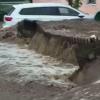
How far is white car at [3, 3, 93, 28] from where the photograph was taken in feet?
78.1

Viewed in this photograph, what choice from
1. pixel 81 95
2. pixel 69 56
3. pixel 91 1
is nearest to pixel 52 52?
pixel 69 56

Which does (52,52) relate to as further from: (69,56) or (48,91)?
(48,91)

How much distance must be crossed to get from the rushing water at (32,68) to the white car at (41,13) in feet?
19.7

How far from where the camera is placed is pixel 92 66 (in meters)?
11.5

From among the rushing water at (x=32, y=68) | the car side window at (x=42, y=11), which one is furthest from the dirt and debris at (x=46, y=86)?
the car side window at (x=42, y=11)

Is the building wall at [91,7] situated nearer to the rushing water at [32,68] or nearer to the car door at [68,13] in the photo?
the car door at [68,13]

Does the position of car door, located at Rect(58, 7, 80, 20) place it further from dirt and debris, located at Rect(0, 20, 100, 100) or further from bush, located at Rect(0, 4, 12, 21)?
bush, located at Rect(0, 4, 12, 21)

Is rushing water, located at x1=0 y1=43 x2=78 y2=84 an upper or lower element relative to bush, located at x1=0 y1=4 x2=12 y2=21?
upper

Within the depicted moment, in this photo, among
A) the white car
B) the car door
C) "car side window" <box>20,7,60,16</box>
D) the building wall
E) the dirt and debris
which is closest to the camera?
the dirt and debris

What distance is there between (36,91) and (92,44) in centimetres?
247

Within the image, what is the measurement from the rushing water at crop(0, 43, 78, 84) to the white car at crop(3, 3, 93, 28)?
600 centimetres

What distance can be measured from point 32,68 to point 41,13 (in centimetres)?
1075

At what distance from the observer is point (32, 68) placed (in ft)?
45.1

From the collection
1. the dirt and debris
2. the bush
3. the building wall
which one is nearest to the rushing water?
the dirt and debris
